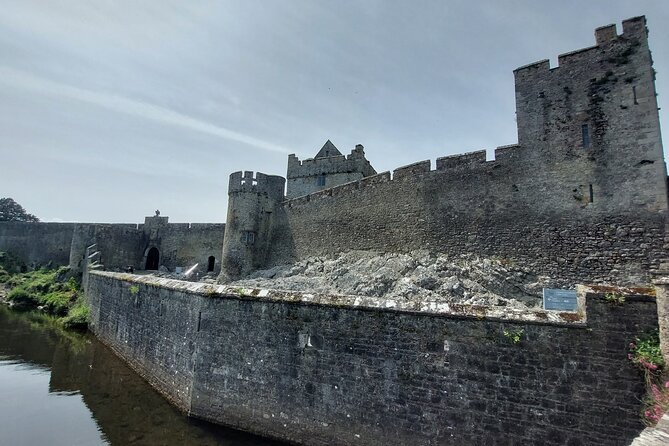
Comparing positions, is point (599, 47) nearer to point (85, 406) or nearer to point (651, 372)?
point (651, 372)

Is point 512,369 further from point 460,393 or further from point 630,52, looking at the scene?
point 630,52

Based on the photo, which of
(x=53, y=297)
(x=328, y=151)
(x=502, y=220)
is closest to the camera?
(x=502, y=220)

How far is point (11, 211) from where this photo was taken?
62531mm

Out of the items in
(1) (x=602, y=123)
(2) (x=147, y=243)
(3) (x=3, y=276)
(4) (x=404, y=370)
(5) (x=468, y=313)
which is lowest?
(4) (x=404, y=370)

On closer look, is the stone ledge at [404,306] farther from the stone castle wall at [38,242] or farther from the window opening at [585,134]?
the stone castle wall at [38,242]

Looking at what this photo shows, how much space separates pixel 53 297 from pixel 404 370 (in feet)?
91.3

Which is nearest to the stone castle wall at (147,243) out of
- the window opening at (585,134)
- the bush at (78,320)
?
the bush at (78,320)

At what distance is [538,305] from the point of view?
39.2 ft

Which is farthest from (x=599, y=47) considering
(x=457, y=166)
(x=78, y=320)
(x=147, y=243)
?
(x=147, y=243)

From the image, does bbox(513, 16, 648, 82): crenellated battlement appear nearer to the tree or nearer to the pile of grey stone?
the pile of grey stone

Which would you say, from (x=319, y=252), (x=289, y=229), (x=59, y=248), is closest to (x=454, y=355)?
(x=319, y=252)

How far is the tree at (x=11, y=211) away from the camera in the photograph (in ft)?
201

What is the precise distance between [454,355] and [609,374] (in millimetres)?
2015

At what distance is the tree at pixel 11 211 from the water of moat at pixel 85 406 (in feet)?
206
